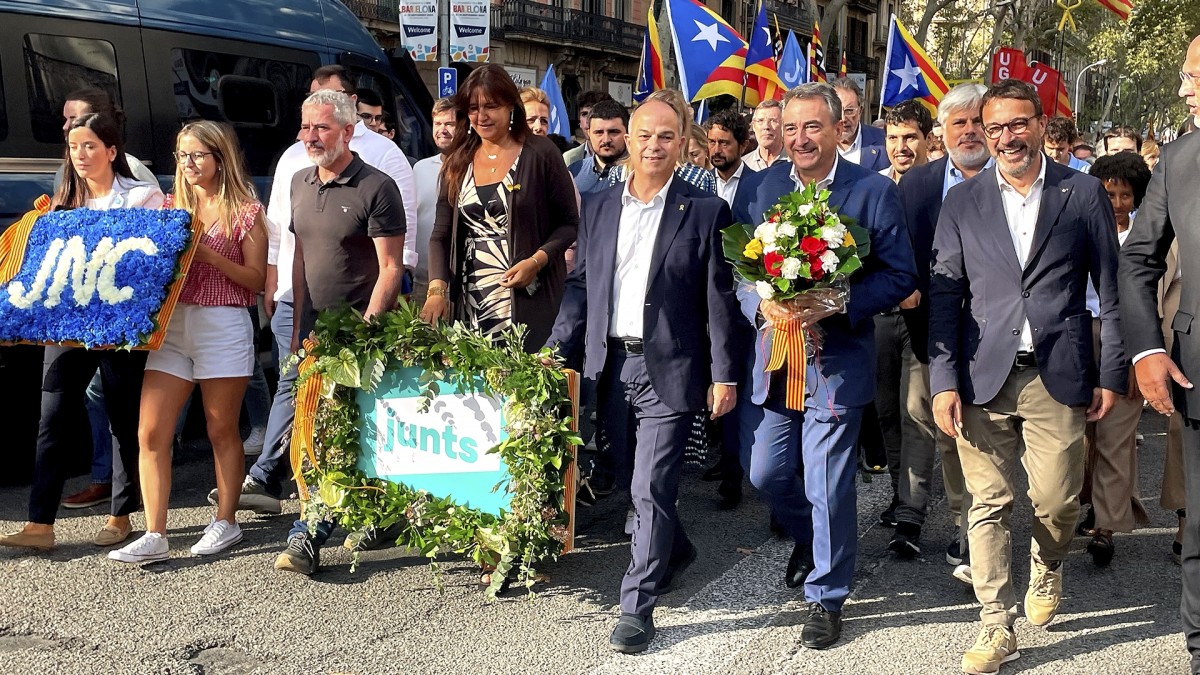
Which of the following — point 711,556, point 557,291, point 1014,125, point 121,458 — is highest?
point 1014,125

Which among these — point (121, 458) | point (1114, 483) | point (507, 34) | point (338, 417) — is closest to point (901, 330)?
point (1114, 483)

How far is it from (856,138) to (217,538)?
4.68m

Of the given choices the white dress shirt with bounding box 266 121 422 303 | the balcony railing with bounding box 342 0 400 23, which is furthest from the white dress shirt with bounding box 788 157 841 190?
the balcony railing with bounding box 342 0 400 23

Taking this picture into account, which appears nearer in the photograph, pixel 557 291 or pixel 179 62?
pixel 557 291

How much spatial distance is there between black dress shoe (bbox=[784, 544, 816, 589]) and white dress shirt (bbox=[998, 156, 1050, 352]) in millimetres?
1291

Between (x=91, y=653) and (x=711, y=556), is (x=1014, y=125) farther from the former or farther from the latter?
(x=91, y=653)

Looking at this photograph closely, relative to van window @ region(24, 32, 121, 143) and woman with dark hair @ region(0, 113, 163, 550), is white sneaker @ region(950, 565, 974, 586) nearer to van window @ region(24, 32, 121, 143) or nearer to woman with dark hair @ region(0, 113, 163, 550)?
woman with dark hair @ region(0, 113, 163, 550)

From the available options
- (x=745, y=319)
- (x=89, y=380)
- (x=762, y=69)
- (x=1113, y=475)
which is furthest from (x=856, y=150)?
(x=762, y=69)

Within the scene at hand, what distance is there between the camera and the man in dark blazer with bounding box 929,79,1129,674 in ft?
14.9

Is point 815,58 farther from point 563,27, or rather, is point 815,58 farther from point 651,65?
point 563,27

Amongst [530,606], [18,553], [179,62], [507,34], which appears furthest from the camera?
[507,34]

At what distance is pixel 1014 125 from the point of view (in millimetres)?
4602

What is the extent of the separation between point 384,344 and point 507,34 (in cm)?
3506

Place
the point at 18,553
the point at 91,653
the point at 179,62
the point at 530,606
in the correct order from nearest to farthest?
1. the point at 91,653
2. the point at 530,606
3. the point at 18,553
4. the point at 179,62
